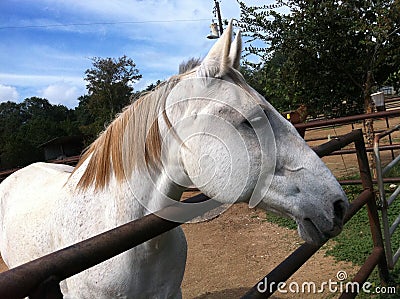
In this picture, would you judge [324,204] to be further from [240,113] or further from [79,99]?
[79,99]

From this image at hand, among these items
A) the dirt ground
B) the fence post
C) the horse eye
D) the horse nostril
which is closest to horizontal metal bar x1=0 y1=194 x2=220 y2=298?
the horse eye

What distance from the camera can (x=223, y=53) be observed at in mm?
1348

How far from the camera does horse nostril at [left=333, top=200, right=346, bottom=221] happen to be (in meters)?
1.21

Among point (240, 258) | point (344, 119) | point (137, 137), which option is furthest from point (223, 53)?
point (240, 258)

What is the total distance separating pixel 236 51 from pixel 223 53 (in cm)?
7

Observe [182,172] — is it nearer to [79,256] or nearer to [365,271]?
[79,256]

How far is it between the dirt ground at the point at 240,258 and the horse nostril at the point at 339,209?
1.94 meters

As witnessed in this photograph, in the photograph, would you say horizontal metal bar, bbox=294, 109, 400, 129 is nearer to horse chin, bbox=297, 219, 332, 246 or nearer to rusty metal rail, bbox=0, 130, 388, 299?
horse chin, bbox=297, 219, 332, 246

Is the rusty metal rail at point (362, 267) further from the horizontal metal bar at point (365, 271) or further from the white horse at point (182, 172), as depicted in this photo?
the white horse at point (182, 172)

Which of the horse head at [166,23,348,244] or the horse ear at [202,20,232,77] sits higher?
the horse ear at [202,20,232,77]

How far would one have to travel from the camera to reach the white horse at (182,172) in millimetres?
1255

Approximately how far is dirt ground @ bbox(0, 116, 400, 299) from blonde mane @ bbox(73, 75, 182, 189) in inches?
82.8

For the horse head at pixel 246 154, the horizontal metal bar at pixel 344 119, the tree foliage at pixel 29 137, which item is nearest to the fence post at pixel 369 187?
the horizontal metal bar at pixel 344 119

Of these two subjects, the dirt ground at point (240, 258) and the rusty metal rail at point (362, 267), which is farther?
A: the dirt ground at point (240, 258)
